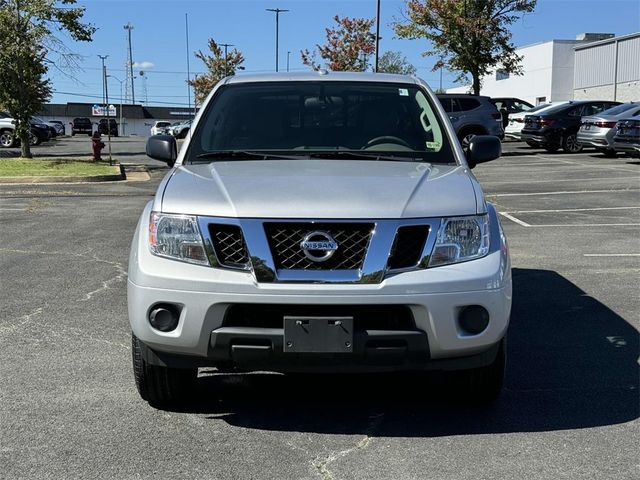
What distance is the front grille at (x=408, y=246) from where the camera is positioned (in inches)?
147

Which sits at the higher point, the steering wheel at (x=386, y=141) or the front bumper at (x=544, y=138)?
the steering wheel at (x=386, y=141)

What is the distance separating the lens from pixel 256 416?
4.23m

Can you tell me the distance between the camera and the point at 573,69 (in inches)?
2063

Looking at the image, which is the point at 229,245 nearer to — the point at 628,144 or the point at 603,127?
the point at 628,144

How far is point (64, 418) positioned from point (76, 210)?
31.1 feet

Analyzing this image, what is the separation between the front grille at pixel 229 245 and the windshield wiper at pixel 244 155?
110 centimetres

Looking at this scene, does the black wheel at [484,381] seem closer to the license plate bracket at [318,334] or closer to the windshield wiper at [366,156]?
the license plate bracket at [318,334]

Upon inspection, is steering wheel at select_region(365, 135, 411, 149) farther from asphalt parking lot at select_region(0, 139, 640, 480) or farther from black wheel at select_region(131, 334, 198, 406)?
black wheel at select_region(131, 334, 198, 406)

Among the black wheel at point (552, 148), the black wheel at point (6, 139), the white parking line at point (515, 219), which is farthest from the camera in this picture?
the black wheel at point (6, 139)

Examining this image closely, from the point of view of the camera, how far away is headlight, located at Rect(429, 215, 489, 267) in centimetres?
379

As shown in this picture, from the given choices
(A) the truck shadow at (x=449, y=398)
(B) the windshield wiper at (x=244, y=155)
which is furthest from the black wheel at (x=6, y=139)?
(A) the truck shadow at (x=449, y=398)

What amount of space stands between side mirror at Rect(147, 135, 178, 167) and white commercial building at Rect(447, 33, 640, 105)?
1635 inches

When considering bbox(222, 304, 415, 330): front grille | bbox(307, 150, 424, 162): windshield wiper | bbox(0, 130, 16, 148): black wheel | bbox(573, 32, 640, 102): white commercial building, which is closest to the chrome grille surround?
bbox(222, 304, 415, 330): front grille

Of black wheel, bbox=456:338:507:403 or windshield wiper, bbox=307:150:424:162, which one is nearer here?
black wheel, bbox=456:338:507:403
